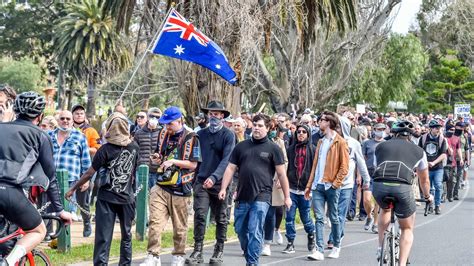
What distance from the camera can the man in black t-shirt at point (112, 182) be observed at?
9539 mm

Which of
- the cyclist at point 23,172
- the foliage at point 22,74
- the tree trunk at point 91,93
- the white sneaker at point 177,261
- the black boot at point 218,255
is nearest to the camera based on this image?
the cyclist at point 23,172

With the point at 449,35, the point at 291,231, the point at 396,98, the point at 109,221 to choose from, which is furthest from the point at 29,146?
the point at 449,35

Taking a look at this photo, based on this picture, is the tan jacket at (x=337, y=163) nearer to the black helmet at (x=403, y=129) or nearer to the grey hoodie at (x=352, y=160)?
the grey hoodie at (x=352, y=160)

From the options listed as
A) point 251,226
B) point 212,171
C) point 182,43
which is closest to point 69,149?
point 212,171

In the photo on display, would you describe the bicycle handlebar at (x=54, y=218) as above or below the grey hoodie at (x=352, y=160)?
below

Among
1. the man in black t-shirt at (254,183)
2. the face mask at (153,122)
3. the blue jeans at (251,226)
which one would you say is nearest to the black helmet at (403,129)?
the man in black t-shirt at (254,183)

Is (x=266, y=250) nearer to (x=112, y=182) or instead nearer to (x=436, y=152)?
(x=112, y=182)

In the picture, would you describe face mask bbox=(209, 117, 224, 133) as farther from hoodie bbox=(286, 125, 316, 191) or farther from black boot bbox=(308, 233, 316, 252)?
black boot bbox=(308, 233, 316, 252)

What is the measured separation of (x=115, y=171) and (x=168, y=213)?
139cm

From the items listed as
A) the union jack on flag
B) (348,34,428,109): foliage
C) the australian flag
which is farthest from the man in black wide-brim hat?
(348,34,428,109): foliage

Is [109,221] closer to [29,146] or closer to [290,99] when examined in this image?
[29,146]

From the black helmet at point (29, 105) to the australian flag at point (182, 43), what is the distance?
22.0ft

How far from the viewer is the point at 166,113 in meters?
10.5

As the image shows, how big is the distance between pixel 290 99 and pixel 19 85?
42.1 meters
